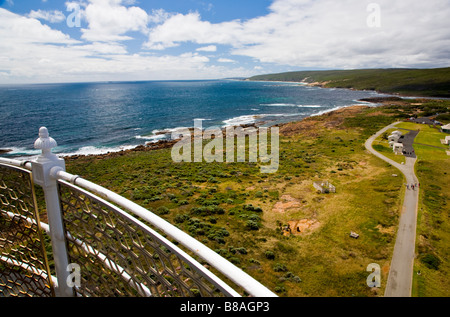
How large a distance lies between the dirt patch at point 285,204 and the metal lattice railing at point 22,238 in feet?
63.5

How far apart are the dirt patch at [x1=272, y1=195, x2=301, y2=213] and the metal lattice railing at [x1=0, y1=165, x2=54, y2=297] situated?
19.4 m

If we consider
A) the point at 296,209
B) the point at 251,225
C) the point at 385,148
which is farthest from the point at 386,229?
the point at 385,148

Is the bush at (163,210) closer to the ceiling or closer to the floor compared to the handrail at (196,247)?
closer to the floor

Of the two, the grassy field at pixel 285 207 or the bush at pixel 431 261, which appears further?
the grassy field at pixel 285 207

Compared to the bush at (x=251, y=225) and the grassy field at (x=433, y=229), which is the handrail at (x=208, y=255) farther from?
the bush at (x=251, y=225)

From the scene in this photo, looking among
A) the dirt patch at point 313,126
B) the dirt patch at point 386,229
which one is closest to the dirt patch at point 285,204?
the dirt patch at point 386,229

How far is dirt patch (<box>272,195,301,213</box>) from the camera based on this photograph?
22375mm

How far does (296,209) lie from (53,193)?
20.7m

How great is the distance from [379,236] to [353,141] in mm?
33464

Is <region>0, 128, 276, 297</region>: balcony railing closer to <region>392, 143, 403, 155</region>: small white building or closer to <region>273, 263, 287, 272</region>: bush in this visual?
<region>273, 263, 287, 272</region>: bush

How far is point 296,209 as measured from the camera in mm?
22141

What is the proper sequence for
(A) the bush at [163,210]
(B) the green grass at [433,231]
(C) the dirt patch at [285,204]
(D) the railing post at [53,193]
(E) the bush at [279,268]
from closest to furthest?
(D) the railing post at [53,193]
(B) the green grass at [433,231]
(E) the bush at [279,268]
(A) the bush at [163,210]
(C) the dirt patch at [285,204]

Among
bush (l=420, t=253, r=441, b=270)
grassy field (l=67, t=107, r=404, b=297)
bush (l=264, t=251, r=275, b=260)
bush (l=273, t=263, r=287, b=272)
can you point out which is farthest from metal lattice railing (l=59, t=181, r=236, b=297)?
bush (l=420, t=253, r=441, b=270)

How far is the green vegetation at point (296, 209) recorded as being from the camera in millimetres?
14711
